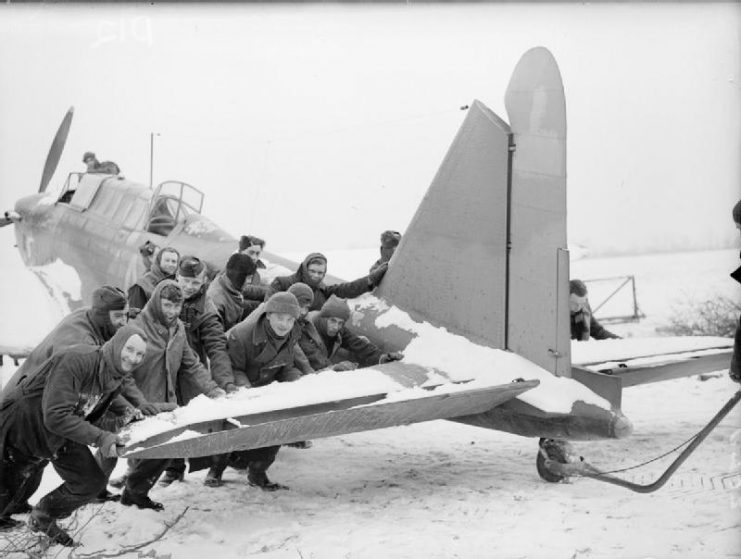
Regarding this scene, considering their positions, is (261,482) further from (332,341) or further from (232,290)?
(232,290)

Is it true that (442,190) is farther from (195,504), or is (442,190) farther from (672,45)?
(672,45)

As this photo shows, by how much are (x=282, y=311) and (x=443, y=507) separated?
1918mm

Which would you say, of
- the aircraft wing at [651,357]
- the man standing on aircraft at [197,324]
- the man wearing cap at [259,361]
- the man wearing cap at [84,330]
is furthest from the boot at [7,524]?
the aircraft wing at [651,357]

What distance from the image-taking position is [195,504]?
588 centimetres

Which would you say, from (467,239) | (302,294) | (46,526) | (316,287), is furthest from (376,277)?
(46,526)

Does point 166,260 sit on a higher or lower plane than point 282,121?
lower

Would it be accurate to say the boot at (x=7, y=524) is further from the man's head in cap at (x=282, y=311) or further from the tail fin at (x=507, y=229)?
the tail fin at (x=507, y=229)

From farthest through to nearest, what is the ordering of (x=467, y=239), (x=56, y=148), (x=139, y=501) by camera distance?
(x=56, y=148)
(x=467, y=239)
(x=139, y=501)

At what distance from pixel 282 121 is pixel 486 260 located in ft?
45.2

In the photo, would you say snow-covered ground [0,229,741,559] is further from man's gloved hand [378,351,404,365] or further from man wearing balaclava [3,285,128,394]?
man wearing balaclava [3,285,128,394]

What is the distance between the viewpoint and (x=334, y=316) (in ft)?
23.2

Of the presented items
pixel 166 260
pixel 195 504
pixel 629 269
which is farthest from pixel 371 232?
pixel 195 504

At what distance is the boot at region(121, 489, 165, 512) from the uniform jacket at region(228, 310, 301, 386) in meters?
1.15

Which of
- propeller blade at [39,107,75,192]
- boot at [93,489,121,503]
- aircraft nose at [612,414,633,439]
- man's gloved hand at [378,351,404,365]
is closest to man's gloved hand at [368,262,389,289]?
man's gloved hand at [378,351,404,365]
